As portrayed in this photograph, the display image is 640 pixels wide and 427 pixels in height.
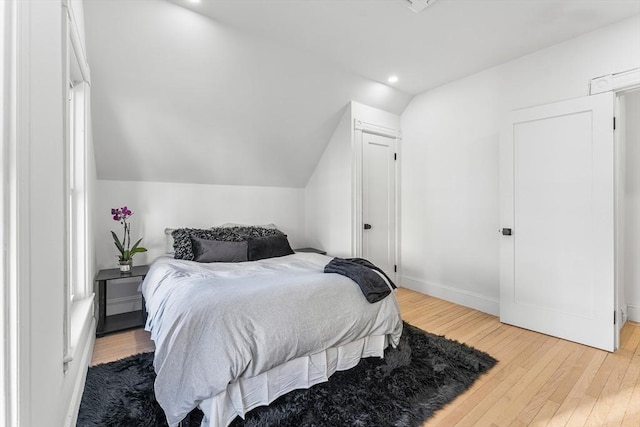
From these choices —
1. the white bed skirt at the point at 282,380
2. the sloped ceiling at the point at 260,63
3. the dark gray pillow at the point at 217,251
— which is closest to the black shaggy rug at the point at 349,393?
the white bed skirt at the point at 282,380

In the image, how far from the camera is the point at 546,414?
1712 millimetres

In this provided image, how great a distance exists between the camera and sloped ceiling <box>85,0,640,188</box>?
2.29 meters

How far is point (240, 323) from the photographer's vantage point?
1.66 meters

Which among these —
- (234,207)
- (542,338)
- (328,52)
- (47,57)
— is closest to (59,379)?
(47,57)

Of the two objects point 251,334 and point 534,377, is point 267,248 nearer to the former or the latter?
point 251,334

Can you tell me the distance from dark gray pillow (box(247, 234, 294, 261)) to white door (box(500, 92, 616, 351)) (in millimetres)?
2286

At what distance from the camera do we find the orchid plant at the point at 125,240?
2957 millimetres

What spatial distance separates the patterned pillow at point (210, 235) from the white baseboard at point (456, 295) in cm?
197

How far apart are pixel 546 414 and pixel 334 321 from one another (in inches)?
51.0

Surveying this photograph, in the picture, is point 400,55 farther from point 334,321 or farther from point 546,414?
point 546,414

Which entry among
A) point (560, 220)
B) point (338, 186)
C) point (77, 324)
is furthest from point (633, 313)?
point (77, 324)

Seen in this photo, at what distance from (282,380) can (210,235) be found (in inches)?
73.2

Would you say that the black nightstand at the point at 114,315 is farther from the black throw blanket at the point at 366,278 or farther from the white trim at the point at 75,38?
the black throw blanket at the point at 366,278

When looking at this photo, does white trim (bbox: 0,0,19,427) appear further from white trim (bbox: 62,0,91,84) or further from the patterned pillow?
the patterned pillow
